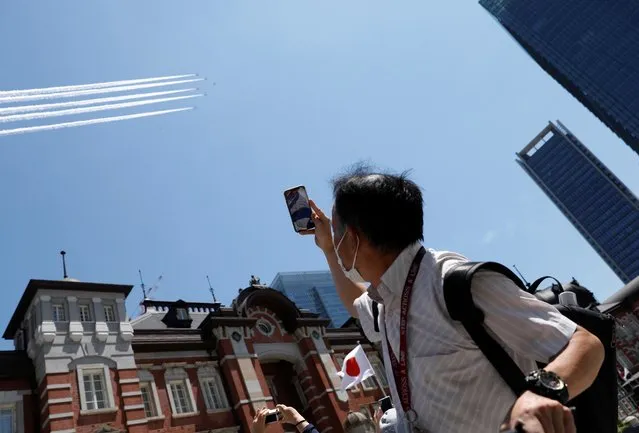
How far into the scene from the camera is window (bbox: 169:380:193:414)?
62.1 ft

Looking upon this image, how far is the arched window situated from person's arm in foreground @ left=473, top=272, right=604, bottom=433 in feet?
66.1

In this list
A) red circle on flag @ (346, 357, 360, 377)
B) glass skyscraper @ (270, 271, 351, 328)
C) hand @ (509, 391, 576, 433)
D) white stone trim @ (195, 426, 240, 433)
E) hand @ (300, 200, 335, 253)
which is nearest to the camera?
hand @ (509, 391, 576, 433)

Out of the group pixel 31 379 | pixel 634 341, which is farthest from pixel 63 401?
pixel 634 341

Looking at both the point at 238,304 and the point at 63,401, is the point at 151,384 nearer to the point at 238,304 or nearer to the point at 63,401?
the point at 63,401

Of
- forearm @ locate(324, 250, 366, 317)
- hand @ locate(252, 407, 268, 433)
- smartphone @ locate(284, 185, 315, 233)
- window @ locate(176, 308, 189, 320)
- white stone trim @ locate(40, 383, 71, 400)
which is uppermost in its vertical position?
window @ locate(176, 308, 189, 320)

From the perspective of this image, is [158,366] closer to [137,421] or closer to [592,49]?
[137,421]

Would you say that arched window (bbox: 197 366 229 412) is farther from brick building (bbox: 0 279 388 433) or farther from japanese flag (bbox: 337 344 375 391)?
japanese flag (bbox: 337 344 375 391)

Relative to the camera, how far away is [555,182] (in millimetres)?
124750

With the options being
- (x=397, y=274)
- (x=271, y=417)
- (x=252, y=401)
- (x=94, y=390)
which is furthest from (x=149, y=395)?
(x=397, y=274)

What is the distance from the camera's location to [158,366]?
19.7 metres

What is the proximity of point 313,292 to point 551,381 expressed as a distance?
12951cm

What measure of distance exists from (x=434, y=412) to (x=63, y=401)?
1810cm

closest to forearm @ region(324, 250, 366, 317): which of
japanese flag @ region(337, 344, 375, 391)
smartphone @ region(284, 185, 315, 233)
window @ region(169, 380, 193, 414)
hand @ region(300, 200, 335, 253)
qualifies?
hand @ region(300, 200, 335, 253)

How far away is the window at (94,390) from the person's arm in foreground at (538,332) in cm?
1865
